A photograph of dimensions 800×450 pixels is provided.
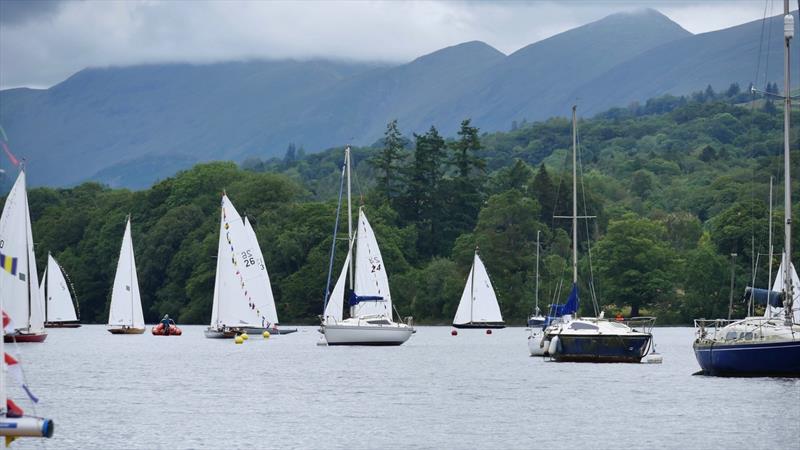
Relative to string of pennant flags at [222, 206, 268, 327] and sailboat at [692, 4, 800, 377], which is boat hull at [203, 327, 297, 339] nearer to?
string of pennant flags at [222, 206, 268, 327]

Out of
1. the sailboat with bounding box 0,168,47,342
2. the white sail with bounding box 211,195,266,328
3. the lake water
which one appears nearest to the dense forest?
the white sail with bounding box 211,195,266,328

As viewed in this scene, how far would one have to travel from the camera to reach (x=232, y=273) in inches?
4198

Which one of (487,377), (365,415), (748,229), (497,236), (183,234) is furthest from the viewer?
(183,234)

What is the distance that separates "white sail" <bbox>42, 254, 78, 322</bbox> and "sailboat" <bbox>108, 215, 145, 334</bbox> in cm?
665

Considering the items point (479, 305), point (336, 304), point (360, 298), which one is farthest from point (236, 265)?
point (479, 305)

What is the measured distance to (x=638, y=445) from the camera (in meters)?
42.2

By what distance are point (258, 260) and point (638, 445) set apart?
2699 inches

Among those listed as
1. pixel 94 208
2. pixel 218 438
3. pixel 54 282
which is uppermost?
pixel 94 208

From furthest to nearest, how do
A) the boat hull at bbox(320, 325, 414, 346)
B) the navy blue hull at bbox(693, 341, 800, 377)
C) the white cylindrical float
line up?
1. the boat hull at bbox(320, 325, 414, 346)
2. the navy blue hull at bbox(693, 341, 800, 377)
3. the white cylindrical float

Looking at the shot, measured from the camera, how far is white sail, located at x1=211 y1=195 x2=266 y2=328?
106688mm

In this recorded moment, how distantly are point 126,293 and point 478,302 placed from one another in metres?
34.9

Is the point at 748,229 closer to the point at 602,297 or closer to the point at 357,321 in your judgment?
the point at 602,297

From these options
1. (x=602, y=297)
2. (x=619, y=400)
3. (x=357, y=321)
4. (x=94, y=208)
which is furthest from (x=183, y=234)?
(x=619, y=400)

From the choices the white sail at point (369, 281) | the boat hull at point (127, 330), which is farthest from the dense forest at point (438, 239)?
the white sail at point (369, 281)
